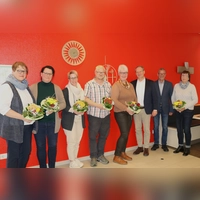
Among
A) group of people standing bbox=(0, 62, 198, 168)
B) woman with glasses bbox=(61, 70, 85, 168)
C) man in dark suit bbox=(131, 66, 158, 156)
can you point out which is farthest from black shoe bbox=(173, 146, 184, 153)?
woman with glasses bbox=(61, 70, 85, 168)

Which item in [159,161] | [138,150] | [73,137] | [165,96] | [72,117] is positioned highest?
[165,96]

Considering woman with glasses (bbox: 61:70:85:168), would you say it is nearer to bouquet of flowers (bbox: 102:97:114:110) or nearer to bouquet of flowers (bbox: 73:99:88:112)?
bouquet of flowers (bbox: 73:99:88:112)

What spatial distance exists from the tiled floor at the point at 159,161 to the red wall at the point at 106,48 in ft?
1.41

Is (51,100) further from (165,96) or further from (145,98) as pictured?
(165,96)

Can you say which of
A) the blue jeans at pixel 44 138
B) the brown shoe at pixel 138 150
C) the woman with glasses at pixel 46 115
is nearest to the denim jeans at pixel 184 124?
the brown shoe at pixel 138 150

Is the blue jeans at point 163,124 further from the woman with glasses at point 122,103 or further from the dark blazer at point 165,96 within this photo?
the woman with glasses at point 122,103

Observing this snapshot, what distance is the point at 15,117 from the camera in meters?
2.09

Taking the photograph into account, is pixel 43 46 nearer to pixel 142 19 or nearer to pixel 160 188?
pixel 142 19

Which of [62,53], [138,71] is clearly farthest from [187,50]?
[62,53]

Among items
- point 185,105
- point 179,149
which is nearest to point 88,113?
point 185,105

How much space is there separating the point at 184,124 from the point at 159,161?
2.96 ft

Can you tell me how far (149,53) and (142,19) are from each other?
3969 millimetres

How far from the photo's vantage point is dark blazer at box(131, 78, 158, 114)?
3.79 meters

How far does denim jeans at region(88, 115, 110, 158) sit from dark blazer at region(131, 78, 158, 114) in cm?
87
